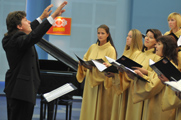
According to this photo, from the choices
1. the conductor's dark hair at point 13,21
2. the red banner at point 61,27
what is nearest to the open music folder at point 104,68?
the conductor's dark hair at point 13,21

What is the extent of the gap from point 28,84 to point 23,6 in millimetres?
6742

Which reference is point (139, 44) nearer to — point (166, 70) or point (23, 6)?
point (166, 70)

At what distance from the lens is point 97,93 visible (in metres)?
4.32

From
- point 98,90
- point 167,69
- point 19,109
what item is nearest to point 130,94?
point 98,90

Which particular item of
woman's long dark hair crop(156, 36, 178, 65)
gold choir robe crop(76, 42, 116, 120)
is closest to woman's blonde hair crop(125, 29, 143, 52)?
gold choir robe crop(76, 42, 116, 120)

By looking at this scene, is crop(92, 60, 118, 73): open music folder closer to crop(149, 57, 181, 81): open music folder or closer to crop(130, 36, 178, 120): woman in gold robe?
crop(130, 36, 178, 120): woman in gold robe

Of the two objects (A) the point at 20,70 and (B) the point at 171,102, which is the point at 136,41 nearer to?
(B) the point at 171,102

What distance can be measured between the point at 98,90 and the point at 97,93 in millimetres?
46

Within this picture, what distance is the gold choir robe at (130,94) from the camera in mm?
3393

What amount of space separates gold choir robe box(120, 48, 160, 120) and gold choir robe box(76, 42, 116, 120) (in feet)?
1.71

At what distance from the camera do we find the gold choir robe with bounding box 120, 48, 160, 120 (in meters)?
3.39

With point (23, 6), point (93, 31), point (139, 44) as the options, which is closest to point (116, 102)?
point (139, 44)

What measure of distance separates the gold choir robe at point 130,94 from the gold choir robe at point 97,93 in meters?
0.52

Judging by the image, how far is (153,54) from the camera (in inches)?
138
